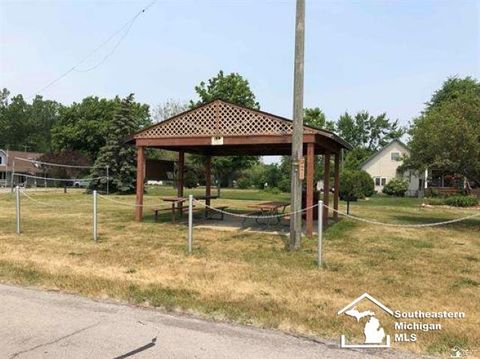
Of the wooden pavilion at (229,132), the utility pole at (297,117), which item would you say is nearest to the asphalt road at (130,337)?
the utility pole at (297,117)


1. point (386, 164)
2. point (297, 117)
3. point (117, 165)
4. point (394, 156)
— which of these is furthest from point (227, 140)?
point (386, 164)

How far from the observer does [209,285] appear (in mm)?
6309

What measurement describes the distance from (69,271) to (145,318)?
8.70 ft

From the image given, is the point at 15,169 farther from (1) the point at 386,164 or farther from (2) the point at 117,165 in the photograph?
(1) the point at 386,164

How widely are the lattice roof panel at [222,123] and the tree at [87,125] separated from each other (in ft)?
147

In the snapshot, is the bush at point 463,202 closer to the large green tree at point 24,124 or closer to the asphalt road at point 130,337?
the asphalt road at point 130,337

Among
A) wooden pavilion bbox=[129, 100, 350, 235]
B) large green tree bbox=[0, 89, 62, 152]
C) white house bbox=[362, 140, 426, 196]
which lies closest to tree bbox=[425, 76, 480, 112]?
white house bbox=[362, 140, 426, 196]

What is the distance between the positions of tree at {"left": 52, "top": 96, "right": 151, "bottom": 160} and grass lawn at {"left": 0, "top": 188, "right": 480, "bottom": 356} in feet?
157

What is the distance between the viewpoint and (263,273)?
23.2ft

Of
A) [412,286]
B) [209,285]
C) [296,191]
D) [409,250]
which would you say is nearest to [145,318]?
[209,285]

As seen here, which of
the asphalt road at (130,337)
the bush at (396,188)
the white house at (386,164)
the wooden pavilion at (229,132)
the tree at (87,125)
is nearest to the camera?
the asphalt road at (130,337)

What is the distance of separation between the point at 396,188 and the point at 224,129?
3605 cm

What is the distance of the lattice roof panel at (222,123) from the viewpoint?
→ 11555 mm

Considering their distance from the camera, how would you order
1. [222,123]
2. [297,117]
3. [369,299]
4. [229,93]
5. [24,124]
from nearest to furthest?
[369,299] < [297,117] < [222,123] < [229,93] < [24,124]
